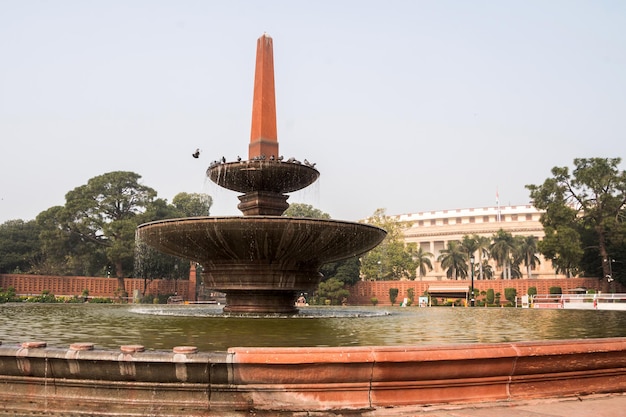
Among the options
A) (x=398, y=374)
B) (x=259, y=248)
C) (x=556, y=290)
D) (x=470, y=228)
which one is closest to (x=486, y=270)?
(x=470, y=228)

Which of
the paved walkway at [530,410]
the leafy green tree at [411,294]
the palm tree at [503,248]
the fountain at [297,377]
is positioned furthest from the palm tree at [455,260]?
the paved walkway at [530,410]

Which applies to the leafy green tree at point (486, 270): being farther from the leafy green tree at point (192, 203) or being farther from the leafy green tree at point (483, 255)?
the leafy green tree at point (192, 203)

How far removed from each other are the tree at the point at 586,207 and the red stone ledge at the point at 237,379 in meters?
48.6

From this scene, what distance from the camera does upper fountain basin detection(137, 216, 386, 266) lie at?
13.5 meters

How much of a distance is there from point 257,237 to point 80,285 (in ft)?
157

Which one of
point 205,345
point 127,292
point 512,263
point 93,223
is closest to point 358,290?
point 127,292

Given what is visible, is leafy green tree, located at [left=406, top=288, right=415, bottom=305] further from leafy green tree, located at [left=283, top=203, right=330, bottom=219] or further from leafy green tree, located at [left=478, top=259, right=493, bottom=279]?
leafy green tree, located at [left=478, top=259, right=493, bottom=279]

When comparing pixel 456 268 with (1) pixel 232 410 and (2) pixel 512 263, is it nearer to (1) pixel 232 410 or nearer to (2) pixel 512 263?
(2) pixel 512 263

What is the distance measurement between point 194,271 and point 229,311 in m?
48.4

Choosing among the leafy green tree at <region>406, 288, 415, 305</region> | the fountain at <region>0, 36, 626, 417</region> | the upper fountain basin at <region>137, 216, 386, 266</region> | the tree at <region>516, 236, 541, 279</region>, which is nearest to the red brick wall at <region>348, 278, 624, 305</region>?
the leafy green tree at <region>406, 288, 415, 305</region>

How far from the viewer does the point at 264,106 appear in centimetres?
1972

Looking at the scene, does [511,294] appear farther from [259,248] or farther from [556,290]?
[259,248]

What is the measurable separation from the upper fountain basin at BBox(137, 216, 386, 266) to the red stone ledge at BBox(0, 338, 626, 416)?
864 cm

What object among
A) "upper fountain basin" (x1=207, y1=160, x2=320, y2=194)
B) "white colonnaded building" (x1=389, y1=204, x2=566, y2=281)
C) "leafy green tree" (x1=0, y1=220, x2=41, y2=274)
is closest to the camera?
"upper fountain basin" (x1=207, y1=160, x2=320, y2=194)
